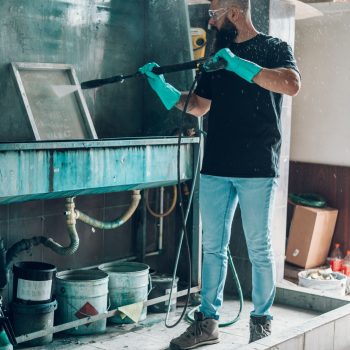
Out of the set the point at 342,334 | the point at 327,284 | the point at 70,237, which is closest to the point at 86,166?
the point at 70,237

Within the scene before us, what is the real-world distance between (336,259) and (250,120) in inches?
126

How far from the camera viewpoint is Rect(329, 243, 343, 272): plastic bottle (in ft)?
21.5

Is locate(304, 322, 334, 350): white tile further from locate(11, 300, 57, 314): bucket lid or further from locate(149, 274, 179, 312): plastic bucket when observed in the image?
locate(11, 300, 57, 314): bucket lid

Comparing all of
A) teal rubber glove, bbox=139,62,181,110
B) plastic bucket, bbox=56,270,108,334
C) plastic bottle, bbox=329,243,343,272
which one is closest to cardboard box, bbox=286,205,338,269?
plastic bottle, bbox=329,243,343,272

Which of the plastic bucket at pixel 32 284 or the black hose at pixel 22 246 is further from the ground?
the black hose at pixel 22 246

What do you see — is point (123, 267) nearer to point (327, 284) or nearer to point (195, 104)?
point (195, 104)

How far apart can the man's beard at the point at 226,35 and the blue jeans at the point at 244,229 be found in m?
0.76

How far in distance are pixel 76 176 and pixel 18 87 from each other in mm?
879

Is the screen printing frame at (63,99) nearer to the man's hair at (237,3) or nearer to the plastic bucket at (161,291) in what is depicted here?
the plastic bucket at (161,291)

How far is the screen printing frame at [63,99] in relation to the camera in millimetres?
4359

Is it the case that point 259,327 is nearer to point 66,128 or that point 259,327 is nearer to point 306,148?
point 66,128

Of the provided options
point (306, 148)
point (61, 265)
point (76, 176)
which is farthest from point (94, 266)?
point (306, 148)

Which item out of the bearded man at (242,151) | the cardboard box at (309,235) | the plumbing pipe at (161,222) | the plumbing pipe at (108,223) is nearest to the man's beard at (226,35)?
the bearded man at (242,151)

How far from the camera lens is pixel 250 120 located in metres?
3.88
